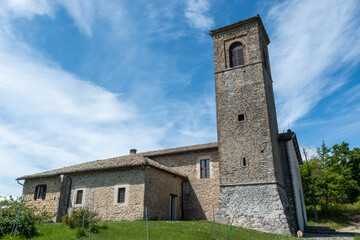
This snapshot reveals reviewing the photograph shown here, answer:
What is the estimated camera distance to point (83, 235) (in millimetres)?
10820

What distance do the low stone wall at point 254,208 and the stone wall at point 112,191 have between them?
515cm

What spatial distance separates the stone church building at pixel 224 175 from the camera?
1594 cm

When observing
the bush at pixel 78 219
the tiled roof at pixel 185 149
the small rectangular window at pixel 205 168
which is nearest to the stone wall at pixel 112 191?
the bush at pixel 78 219

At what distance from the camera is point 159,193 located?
57.3 ft

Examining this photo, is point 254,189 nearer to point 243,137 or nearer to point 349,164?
point 243,137

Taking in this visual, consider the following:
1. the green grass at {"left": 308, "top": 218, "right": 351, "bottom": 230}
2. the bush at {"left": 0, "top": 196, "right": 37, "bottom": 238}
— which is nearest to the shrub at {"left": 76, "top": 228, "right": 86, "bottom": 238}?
the bush at {"left": 0, "top": 196, "right": 37, "bottom": 238}

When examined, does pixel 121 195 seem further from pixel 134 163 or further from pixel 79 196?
pixel 79 196

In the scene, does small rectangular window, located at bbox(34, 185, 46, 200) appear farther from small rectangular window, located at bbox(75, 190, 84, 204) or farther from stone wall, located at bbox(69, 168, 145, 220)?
small rectangular window, located at bbox(75, 190, 84, 204)

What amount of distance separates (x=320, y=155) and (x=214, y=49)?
29.0 metres

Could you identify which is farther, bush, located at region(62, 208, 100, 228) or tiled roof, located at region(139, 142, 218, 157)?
tiled roof, located at region(139, 142, 218, 157)

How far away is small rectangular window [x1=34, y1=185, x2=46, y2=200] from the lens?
804 inches

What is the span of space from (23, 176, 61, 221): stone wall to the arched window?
52.8ft

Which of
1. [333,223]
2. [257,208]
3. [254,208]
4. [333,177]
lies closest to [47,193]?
[254,208]

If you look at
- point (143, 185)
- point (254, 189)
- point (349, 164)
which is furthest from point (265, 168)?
point (349, 164)
